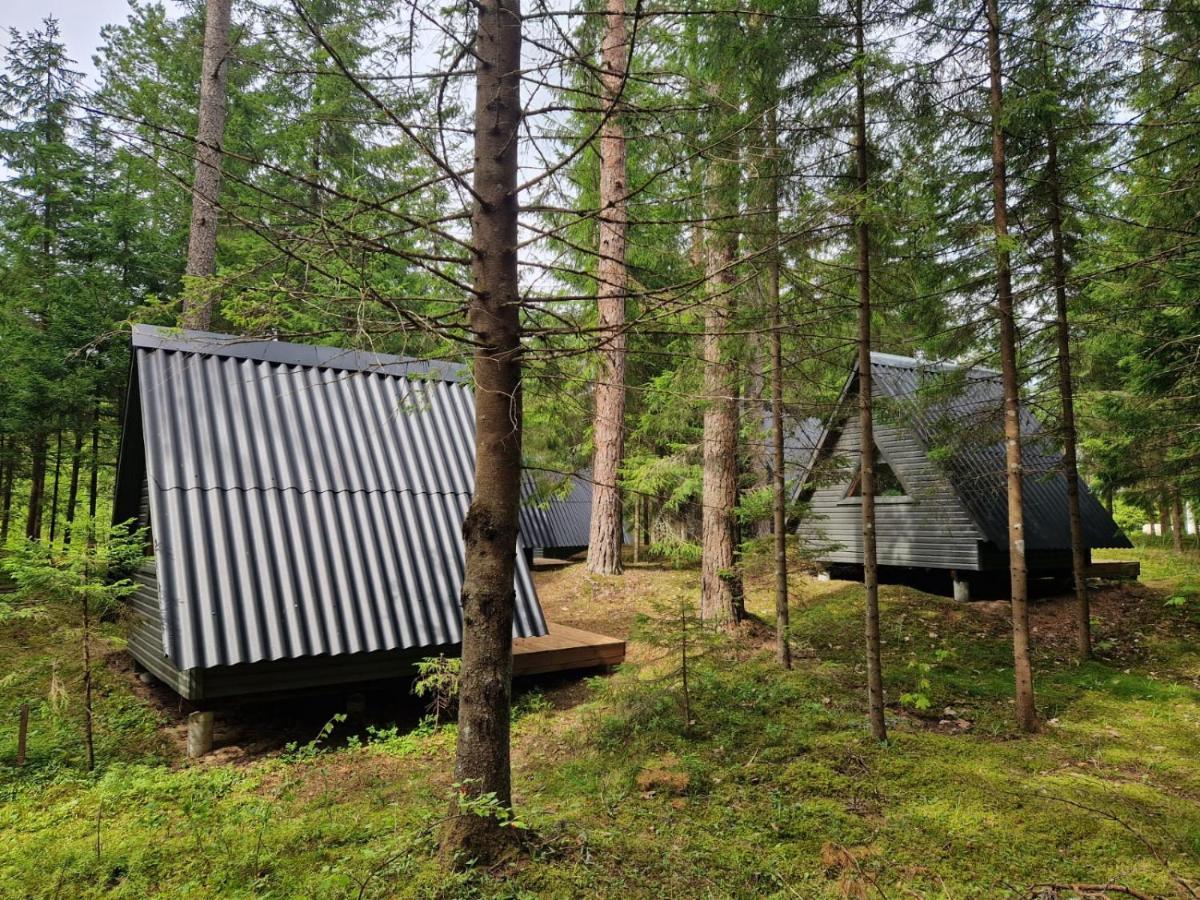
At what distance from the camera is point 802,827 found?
12.7 ft

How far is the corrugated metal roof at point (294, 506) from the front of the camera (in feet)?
18.1

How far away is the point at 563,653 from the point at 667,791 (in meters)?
2.88

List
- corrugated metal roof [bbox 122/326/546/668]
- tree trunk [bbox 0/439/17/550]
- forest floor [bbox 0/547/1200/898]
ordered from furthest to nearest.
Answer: tree trunk [bbox 0/439/17/550], corrugated metal roof [bbox 122/326/546/668], forest floor [bbox 0/547/1200/898]

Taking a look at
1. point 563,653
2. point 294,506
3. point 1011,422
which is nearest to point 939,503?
point 1011,422

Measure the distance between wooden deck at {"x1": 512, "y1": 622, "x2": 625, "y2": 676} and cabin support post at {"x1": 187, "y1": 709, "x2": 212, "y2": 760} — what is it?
9.52 feet

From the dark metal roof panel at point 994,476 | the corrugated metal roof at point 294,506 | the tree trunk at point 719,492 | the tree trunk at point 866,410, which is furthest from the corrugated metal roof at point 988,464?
the corrugated metal roof at point 294,506

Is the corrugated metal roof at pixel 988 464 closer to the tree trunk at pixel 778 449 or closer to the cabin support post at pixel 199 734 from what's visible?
the tree trunk at pixel 778 449

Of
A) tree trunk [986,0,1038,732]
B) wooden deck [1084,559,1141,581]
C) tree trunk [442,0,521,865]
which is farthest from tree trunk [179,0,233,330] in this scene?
wooden deck [1084,559,1141,581]

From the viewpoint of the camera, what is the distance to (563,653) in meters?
7.08

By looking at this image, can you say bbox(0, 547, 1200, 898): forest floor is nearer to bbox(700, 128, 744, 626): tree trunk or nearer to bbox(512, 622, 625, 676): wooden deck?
bbox(512, 622, 625, 676): wooden deck

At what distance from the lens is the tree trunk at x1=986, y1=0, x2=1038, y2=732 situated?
5.84 meters

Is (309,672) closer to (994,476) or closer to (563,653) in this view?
(563,653)

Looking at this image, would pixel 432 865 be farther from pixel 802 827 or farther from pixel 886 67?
pixel 886 67

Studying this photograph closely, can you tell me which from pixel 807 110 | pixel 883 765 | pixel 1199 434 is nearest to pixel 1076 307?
pixel 1199 434
